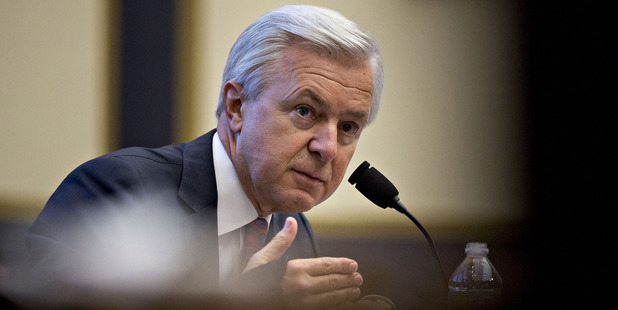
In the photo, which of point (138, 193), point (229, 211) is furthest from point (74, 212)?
point (229, 211)

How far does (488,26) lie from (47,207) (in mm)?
1683

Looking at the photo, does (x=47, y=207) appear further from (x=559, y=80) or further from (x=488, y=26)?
(x=488, y=26)

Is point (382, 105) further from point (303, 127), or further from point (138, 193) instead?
point (138, 193)

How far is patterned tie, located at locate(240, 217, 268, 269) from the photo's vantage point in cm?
126

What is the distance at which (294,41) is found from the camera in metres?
1.21

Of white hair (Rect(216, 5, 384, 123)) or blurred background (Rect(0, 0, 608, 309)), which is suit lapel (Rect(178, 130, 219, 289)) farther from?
blurred background (Rect(0, 0, 608, 309))

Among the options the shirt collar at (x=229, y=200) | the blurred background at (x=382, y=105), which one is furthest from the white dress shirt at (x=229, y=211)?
the blurred background at (x=382, y=105)

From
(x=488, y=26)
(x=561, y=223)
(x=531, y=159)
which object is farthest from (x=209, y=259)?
(x=488, y=26)

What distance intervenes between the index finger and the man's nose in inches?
12.4

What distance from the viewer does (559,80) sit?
184 cm

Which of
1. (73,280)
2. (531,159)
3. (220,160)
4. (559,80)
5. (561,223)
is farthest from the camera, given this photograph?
(531,159)

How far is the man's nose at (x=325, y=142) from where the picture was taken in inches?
45.4

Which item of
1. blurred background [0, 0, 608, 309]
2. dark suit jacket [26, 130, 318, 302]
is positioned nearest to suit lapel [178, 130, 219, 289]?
dark suit jacket [26, 130, 318, 302]

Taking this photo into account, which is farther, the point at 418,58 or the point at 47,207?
the point at 418,58
